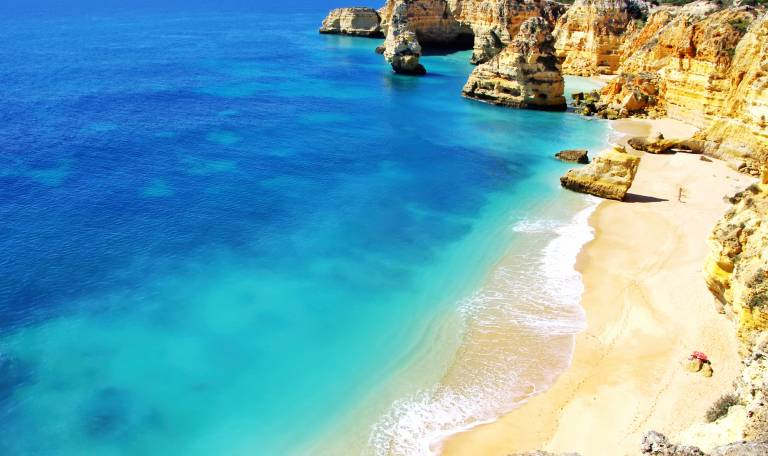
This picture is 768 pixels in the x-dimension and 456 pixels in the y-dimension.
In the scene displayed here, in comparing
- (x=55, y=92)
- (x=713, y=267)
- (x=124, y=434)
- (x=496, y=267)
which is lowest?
(x=124, y=434)

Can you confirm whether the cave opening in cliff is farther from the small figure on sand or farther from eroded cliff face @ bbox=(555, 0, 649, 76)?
the small figure on sand

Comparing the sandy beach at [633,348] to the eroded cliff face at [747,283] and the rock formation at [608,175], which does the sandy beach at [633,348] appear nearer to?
the rock formation at [608,175]

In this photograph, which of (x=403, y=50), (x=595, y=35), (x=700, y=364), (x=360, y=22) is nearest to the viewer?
(x=700, y=364)

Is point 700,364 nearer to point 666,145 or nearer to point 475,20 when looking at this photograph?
point 666,145

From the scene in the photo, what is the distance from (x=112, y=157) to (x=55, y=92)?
18.8 metres

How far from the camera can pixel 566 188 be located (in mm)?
33094

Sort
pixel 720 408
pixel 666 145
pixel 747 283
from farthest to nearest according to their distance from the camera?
pixel 666 145 → pixel 747 283 → pixel 720 408

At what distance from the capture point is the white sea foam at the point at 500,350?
1617 cm

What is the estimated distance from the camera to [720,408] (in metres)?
14.2

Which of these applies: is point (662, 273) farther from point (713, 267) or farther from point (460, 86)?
point (460, 86)

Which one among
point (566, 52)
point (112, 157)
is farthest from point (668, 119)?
point (112, 157)

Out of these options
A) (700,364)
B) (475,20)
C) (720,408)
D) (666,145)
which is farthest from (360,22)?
(720,408)

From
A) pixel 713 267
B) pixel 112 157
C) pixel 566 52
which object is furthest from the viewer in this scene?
pixel 566 52

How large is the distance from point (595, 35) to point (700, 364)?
181ft
